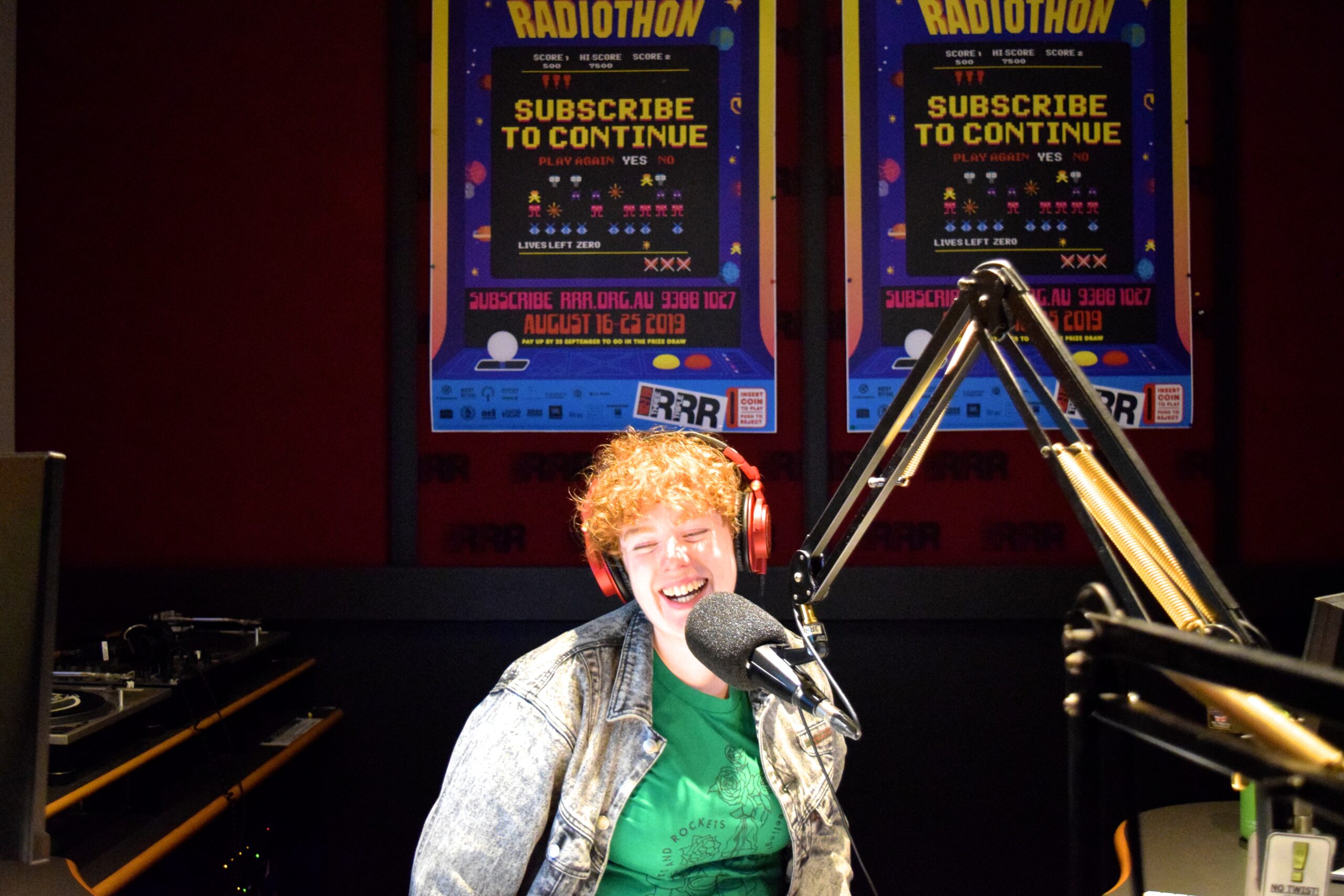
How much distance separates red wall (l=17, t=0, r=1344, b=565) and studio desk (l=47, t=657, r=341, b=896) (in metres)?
0.50

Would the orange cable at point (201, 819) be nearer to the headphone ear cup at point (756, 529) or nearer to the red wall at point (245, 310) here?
the red wall at point (245, 310)

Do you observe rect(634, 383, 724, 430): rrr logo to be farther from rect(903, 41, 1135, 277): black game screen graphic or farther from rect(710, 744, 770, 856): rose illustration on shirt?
rect(710, 744, 770, 856): rose illustration on shirt

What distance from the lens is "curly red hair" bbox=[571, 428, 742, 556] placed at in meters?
1.70

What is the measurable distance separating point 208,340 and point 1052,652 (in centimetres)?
257

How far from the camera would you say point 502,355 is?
9.09 ft

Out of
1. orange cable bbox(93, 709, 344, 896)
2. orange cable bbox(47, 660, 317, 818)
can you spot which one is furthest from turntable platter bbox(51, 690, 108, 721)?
orange cable bbox(93, 709, 344, 896)

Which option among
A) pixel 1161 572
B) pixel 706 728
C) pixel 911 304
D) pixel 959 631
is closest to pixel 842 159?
pixel 911 304

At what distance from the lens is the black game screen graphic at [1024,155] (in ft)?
8.92

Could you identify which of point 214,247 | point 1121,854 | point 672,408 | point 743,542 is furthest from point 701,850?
point 214,247

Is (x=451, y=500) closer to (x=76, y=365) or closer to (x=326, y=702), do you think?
(x=326, y=702)

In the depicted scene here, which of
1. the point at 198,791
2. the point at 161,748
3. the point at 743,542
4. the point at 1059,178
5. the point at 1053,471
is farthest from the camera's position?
the point at 1059,178

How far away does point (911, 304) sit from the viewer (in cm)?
275

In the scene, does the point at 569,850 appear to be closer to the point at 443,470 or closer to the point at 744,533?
the point at 744,533

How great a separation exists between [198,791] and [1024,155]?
103 inches
